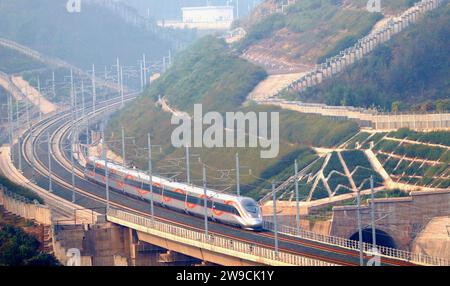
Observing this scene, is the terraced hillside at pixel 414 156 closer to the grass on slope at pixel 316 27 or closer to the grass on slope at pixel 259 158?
the grass on slope at pixel 259 158

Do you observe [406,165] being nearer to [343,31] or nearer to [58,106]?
[343,31]

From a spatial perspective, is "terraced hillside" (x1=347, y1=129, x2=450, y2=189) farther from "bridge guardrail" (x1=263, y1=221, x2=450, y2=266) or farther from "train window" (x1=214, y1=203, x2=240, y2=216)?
"train window" (x1=214, y1=203, x2=240, y2=216)

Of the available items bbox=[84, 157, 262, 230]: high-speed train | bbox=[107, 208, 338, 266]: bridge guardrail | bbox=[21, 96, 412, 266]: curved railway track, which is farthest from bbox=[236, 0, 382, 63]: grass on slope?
bbox=[107, 208, 338, 266]: bridge guardrail

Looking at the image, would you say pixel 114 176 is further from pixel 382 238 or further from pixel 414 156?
pixel 382 238

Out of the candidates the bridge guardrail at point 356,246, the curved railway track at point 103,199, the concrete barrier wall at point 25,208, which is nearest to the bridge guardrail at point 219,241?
the curved railway track at point 103,199
